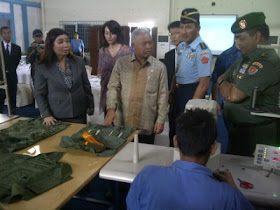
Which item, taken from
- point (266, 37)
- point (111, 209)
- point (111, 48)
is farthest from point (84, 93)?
point (266, 37)

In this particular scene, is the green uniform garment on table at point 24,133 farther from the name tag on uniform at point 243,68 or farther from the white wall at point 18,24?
the white wall at point 18,24

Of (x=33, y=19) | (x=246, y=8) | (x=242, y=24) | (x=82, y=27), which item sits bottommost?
(x=242, y=24)

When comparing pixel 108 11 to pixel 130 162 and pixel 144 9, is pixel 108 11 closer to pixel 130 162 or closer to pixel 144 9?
pixel 144 9

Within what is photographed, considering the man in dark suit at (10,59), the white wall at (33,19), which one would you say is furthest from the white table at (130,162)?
the white wall at (33,19)

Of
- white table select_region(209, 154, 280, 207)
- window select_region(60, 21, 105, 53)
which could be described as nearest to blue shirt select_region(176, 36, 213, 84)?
white table select_region(209, 154, 280, 207)

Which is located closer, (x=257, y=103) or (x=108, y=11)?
(x=257, y=103)

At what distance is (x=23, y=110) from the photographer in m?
4.98

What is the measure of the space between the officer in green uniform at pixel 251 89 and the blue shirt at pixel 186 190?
0.82 metres

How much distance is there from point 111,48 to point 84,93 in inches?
25.1

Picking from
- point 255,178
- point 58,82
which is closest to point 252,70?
point 255,178

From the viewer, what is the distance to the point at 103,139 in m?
1.67

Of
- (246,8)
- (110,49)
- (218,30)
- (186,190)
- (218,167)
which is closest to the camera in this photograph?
(186,190)

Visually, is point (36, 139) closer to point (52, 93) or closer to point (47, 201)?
point (52, 93)

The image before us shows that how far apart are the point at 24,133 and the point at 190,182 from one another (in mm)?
1278
